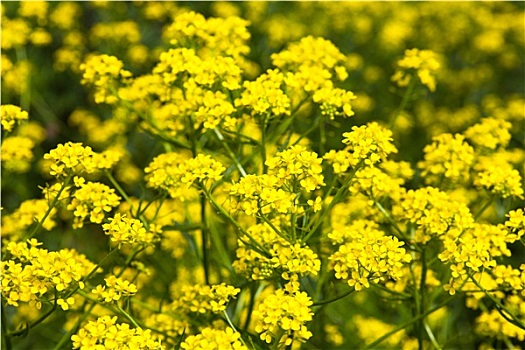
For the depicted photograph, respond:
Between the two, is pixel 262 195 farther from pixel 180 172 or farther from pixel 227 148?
pixel 227 148

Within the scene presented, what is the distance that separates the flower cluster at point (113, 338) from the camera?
1.50 metres

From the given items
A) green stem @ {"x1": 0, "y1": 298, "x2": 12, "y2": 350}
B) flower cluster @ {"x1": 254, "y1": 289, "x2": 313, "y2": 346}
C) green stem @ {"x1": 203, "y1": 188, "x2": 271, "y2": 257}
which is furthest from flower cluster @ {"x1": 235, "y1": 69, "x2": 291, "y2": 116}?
green stem @ {"x1": 0, "y1": 298, "x2": 12, "y2": 350}

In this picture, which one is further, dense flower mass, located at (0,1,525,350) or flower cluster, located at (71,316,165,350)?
dense flower mass, located at (0,1,525,350)

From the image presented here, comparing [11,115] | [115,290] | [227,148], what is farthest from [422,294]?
[11,115]

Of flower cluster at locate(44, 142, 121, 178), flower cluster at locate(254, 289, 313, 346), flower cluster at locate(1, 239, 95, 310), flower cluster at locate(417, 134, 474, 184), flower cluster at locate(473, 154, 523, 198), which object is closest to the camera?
flower cluster at locate(254, 289, 313, 346)

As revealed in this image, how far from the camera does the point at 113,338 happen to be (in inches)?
60.2

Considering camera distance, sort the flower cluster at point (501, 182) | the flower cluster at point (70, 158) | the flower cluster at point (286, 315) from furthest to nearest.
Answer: the flower cluster at point (501, 182)
the flower cluster at point (70, 158)
the flower cluster at point (286, 315)

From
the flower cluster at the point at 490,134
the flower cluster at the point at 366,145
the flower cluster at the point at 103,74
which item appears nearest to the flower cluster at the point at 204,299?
the flower cluster at the point at 366,145

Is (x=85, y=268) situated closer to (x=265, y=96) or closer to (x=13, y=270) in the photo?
(x=13, y=270)

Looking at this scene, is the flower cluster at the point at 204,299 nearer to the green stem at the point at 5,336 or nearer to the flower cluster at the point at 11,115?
the green stem at the point at 5,336

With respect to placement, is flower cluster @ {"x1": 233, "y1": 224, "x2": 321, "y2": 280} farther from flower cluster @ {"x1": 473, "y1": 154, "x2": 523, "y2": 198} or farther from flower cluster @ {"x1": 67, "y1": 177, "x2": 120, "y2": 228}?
flower cluster @ {"x1": 473, "y1": 154, "x2": 523, "y2": 198}

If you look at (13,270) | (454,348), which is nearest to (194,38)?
(13,270)

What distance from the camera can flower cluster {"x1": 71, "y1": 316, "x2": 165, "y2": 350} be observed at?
1.50 m

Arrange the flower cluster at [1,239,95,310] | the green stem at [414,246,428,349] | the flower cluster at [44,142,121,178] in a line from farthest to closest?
the green stem at [414,246,428,349]
the flower cluster at [44,142,121,178]
the flower cluster at [1,239,95,310]
